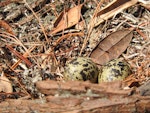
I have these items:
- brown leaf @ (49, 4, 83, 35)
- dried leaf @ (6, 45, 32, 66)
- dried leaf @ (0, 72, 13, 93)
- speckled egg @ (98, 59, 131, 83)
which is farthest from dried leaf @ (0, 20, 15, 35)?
Answer: speckled egg @ (98, 59, 131, 83)

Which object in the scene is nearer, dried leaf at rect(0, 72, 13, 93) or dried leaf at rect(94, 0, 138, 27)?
dried leaf at rect(0, 72, 13, 93)

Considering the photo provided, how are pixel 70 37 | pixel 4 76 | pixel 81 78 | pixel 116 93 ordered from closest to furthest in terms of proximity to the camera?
1. pixel 116 93
2. pixel 81 78
3. pixel 4 76
4. pixel 70 37

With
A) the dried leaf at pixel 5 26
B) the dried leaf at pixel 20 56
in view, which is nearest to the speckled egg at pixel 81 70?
the dried leaf at pixel 20 56

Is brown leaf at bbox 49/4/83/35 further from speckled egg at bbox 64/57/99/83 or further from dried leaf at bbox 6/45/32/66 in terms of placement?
speckled egg at bbox 64/57/99/83

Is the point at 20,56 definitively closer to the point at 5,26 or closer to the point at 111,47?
the point at 5,26

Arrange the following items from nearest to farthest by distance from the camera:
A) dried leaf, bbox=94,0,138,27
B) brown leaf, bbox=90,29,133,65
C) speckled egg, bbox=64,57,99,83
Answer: speckled egg, bbox=64,57,99,83, brown leaf, bbox=90,29,133,65, dried leaf, bbox=94,0,138,27

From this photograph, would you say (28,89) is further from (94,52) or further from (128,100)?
(128,100)

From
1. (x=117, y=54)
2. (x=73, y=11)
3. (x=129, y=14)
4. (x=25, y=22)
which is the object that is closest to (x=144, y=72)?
(x=117, y=54)
